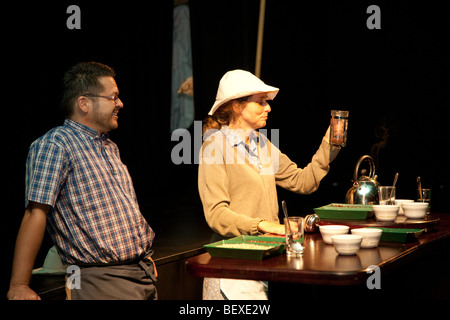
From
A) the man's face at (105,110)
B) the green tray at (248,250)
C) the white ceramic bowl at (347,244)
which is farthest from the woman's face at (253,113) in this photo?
the white ceramic bowl at (347,244)

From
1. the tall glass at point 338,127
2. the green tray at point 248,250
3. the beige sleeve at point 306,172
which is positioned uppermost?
the tall glass at point 338,127

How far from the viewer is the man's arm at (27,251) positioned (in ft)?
6.75

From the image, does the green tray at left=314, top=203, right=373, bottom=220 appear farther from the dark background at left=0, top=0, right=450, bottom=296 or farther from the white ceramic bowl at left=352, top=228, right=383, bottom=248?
the dark background at left=0, top=0, right=450, bottom=296

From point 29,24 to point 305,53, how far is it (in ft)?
10.5

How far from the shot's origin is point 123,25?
6.80 metres

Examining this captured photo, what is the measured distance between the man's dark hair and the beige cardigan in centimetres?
65

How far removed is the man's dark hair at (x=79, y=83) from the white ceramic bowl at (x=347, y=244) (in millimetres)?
1193

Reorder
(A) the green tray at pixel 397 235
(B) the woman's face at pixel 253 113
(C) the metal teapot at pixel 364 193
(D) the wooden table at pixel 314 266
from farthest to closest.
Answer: (C) the metal teapot at pixel 364 193 → (B) the woman's face at pixel 253 113 → (A) the green tray at pixel 397 235 → (D) the wooden table at pixel 314 266

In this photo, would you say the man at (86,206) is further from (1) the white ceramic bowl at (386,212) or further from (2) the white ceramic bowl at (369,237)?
(1) the white ceramic bowl at (386,212)

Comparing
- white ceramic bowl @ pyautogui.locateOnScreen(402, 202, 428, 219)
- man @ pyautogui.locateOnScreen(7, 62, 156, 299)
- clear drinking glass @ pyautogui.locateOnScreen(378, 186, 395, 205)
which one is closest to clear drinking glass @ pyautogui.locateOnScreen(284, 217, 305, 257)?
man @ pyautogui.locateOnScreen(7, 62, 156, 299)

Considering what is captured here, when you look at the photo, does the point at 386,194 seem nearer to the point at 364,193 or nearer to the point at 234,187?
the point at 364,193

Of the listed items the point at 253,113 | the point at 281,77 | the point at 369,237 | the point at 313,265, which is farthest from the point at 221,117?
the point at 281,77

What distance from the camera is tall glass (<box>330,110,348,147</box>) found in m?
2.91
